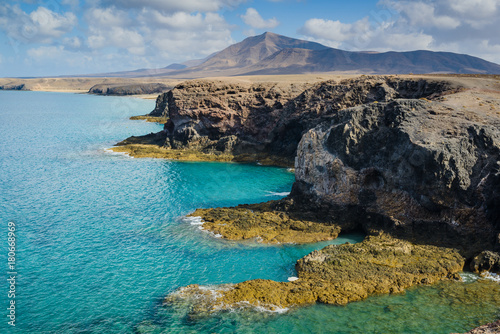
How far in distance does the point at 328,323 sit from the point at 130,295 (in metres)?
12.1

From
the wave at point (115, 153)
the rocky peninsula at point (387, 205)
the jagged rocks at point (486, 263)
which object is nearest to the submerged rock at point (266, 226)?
the rocky peninsula at point (387, 205)

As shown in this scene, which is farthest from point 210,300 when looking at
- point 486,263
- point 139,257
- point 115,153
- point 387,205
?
point 115,153

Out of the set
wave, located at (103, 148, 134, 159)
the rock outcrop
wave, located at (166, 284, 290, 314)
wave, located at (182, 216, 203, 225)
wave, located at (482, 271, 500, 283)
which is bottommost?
wave, located at (166, 284, 290, 314)

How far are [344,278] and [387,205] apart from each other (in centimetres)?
975

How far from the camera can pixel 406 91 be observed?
166 feet

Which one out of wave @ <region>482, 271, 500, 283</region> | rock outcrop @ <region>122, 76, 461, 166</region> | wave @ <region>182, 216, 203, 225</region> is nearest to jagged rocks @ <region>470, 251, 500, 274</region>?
wave @ <region>482, 271, 500, 283</region>

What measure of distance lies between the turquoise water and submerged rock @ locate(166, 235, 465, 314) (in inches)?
36.6

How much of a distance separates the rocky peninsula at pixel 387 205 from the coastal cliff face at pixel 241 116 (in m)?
21.6

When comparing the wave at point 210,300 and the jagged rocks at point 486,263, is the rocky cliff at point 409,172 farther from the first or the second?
the wave at point 210,300

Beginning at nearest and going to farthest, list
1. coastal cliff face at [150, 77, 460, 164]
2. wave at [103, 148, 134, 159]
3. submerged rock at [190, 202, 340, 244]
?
1. submerged rock at [190, 202, 340, 244]
2. coastal cliff face at [150, 77, 460, 164]
3. wave at [103, 148, 134, 159]

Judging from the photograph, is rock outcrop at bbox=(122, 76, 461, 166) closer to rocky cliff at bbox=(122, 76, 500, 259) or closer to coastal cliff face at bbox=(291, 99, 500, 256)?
rocky cliff at bbox=(122, 76, 500, 259)

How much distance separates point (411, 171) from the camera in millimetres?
29297

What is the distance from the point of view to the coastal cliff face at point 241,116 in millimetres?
59225

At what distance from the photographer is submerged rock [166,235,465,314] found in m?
21.7
